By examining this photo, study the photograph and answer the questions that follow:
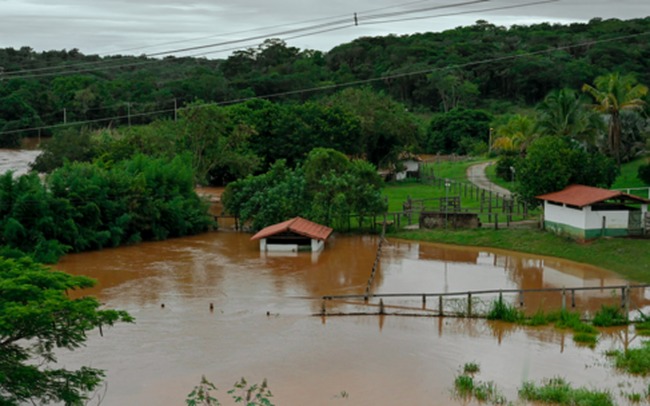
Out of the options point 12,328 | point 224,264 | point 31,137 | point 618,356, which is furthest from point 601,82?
point 31,137

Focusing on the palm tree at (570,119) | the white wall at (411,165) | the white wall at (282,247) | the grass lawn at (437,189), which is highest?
the palm tree at (570,119)

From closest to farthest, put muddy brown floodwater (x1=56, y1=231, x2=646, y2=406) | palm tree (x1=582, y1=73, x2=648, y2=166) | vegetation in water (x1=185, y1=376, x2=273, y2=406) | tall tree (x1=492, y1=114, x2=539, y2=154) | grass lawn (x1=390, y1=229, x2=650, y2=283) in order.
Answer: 1. vegetation in water (x1=185, y1=376, x2=273, y2=406)
2. muddy brown floodwater (x1=56, y1=231, x2=646, y2=406)
3. grass lawn (x1=390, y1=229, x2=650, y2=283)
4. palm tree (x1=582, y1=73, x2=648, y2=166)
5. tall tree (x1=492, y1=114, x2=539, y2=154)

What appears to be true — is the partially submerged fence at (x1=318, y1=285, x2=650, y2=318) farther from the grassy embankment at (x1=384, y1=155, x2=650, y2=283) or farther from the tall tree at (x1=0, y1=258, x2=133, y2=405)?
the tall tree at (x1=0, y1=258, x2=133, y2=405)

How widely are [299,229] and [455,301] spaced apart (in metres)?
10.5

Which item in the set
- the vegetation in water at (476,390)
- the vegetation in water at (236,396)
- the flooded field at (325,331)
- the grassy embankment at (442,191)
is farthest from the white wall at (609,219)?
the vegetation in water at (236,396)

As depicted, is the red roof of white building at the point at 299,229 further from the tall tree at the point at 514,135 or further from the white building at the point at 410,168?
the white building at the point at 410,168

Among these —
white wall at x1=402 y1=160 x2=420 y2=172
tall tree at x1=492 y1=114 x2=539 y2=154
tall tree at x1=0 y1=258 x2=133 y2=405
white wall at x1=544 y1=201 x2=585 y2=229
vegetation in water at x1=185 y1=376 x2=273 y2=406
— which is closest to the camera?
vegetation in water at x1=185 y1=376 x2=273 y2=406

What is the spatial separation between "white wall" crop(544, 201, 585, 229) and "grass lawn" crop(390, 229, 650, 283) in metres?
0.67

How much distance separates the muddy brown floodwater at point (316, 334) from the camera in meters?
18.2

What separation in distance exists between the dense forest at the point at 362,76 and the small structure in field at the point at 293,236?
28372mm

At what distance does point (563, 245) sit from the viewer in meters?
32.3

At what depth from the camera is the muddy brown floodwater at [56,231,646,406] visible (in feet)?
59.7

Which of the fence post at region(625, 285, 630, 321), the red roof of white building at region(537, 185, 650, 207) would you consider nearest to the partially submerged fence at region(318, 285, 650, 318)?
the fence post at region(625, 285, 630, 321)

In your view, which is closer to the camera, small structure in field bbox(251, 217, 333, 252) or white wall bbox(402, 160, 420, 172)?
small structure in field bbox(251, 217, 333, 252)
